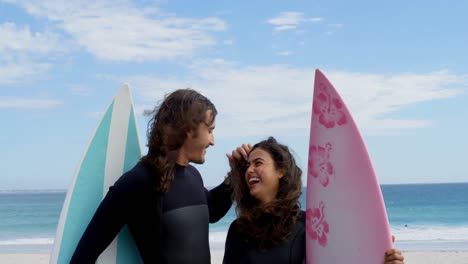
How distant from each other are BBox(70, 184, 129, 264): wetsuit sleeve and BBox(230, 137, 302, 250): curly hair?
0.47 m

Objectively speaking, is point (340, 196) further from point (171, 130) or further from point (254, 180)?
point (171, 130)

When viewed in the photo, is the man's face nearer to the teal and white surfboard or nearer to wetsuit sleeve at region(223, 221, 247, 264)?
wetsuit sleeve at region(223, 221, 247, 264)

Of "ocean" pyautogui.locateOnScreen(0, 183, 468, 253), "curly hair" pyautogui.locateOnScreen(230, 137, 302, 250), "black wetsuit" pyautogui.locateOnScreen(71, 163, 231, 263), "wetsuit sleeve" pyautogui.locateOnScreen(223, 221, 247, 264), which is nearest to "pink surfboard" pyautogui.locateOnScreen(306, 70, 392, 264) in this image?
→ "curly hair" pyautogui.locateOnScreen(230, 137, 302, 250)

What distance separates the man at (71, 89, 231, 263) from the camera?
220 cm

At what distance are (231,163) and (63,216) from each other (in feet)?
2.64

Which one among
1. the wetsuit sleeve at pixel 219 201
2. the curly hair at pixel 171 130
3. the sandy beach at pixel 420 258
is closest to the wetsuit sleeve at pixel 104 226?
the curly hair at pixel 171 130

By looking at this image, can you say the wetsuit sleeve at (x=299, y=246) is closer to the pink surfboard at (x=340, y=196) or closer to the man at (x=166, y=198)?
the pink surfboard at (x=340, y=196)

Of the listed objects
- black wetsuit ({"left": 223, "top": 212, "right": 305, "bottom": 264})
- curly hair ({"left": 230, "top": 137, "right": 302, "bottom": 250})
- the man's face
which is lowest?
black wetsuit ({"left": 223, "top": 212, "right": 305, "bottom": 264})

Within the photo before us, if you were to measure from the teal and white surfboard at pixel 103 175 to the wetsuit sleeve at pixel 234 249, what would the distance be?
0.42 meters

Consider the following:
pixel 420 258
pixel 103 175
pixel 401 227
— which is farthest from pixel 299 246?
pixel 401 227

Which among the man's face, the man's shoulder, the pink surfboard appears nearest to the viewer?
the man's shoulder

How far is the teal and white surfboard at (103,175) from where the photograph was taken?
2467 mm

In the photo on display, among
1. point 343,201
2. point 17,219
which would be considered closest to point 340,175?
point 343,201

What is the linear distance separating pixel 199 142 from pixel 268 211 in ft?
1.25
